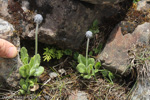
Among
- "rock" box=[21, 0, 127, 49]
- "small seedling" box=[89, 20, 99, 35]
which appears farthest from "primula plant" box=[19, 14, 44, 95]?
"small seedling" box=[89, 20, 99, 35]

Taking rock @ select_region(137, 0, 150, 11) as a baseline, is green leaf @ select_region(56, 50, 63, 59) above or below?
below

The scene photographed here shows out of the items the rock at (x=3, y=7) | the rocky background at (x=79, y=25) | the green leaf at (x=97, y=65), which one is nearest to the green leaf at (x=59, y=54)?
the rocky background at (x=79, y=25)

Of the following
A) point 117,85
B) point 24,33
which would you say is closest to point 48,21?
point 24,33

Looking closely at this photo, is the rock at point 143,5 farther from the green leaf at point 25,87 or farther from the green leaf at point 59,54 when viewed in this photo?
the green leaf at point 25,87

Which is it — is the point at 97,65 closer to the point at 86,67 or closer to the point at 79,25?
the point at 86,67

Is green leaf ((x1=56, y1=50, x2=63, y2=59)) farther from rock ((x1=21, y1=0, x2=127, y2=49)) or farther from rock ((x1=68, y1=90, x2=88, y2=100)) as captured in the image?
rock ((x1=68, y1=90, x2=88, y2=100))
